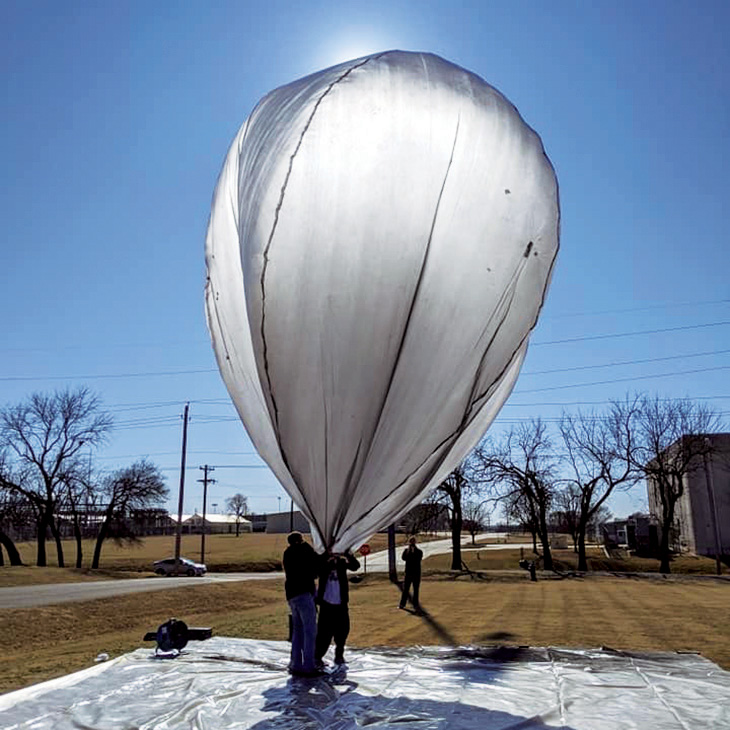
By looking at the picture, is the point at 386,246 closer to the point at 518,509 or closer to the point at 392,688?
the point at 392,688

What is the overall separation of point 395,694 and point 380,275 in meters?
3.63

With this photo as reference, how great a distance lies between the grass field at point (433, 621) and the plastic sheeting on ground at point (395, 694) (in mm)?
1333

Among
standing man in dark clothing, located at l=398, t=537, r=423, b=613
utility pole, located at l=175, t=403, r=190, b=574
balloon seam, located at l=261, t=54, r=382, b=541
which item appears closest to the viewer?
balloon seam, located at l=261, t=54, r=382, b=541

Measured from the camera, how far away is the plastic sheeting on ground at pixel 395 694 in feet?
17.4

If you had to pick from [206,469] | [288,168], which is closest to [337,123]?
[288,168]

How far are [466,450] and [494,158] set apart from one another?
2.38 meters

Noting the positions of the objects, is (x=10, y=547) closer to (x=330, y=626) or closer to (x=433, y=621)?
(x=433, y=621)

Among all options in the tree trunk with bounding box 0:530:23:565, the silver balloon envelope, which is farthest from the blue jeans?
the tree trunk with bounding box 0:530:23:565

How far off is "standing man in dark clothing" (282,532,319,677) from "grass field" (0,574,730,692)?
8.65 ft

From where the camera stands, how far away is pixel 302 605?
6883 mm

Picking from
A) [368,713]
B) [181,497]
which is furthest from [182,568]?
[368,713]

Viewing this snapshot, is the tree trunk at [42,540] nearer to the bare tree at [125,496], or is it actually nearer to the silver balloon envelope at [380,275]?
the bare tree at [125,496]

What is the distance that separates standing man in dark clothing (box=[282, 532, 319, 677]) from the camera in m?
6.88

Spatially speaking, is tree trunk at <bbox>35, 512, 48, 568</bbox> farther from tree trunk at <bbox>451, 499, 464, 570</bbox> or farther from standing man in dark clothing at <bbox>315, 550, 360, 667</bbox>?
standing man in dark clothing at <bbox>315, 550, 360, 667</bbox>
